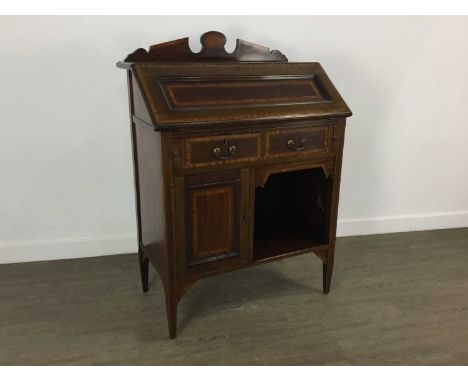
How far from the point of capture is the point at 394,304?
226cm

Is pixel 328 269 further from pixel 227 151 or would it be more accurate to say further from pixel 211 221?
pixel 227 151

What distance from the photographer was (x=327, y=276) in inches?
90.7

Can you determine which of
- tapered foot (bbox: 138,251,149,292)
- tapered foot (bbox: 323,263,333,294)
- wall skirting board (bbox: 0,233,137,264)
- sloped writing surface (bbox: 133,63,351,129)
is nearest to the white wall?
wall skirting board (bbox: 0,233,137,264)

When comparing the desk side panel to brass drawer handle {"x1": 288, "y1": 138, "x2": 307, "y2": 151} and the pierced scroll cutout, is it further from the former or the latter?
brass drawer handle {"x1": 288, "y1": 138, "x2": 307, "y2": 151}

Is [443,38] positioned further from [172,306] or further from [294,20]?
[172,306]

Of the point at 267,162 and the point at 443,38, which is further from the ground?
the point at 443,38

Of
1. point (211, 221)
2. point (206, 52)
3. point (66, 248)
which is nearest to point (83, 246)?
point (66, 248)

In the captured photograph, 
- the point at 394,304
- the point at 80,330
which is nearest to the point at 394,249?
the point at 394,304

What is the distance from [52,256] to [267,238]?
4.32 ft

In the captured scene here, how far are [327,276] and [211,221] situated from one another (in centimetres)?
78

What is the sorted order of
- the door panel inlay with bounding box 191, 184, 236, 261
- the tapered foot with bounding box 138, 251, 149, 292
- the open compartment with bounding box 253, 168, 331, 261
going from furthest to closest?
the tapered foot with bounding box 138, 251, 149, 292
the open compartment with bounding box 253, 168, 331, 261
the door panel inlay with bounding box 191, 184, 236, 261

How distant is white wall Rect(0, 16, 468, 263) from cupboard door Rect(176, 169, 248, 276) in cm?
88

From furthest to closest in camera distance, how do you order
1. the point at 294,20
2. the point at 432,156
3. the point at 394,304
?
the point at 432,156 < the point at 294,20 < the point at 394,304

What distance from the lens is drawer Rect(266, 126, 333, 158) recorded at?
1892 millimetres
